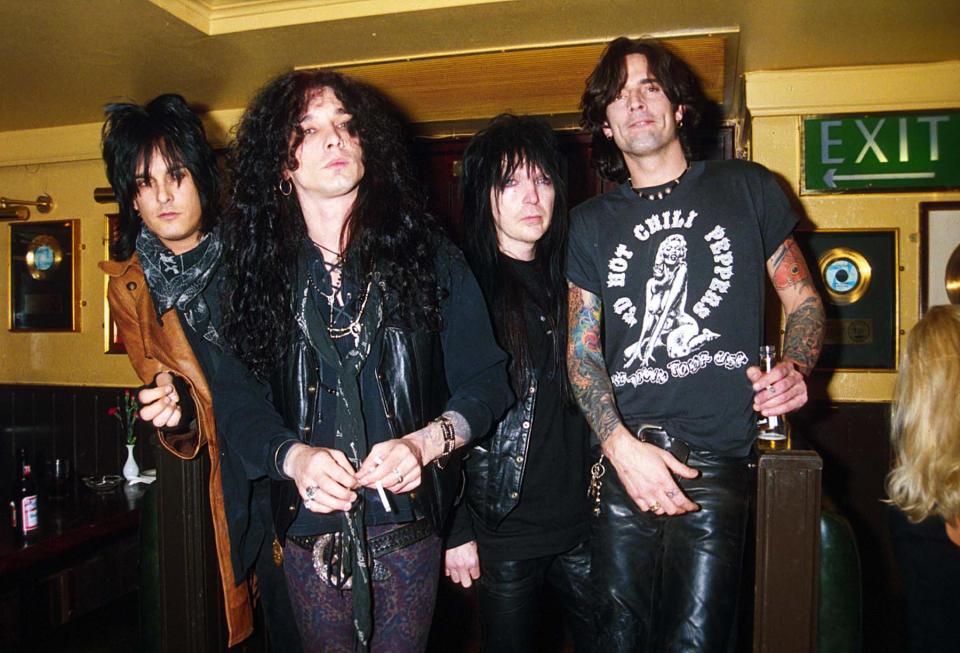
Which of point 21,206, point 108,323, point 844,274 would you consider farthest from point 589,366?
point 21,206

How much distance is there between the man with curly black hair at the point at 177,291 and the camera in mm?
1745

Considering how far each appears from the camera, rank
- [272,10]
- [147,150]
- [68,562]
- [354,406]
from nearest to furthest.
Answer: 1. [354,406]
2. [147,150]
3. [272,10]
4. [68,562]

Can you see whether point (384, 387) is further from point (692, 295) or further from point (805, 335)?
point (805, 335)

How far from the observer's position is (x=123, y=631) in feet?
12.4

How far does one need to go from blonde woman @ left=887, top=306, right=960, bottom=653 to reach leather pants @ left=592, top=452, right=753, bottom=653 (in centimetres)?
47

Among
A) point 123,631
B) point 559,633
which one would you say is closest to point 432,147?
point 559,633

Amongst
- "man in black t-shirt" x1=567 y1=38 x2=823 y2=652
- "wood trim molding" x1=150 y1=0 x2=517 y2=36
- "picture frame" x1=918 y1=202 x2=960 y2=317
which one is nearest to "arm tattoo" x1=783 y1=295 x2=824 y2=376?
"man in black t-shirt" x1=567 y1=38 x2=823 y2=652

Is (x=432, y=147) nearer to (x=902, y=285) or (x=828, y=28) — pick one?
(x=828, y=28)

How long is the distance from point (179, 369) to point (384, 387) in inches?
29.4

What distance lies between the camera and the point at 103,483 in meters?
4.14

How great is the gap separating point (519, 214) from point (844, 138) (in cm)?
255

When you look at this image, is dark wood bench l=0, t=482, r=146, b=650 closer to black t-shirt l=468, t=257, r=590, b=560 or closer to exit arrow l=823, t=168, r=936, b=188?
black t-shirt l=468, t=257, r=590, b=560

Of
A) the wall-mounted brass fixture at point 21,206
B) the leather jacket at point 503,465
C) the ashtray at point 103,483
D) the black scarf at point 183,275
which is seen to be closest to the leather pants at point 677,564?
the leather jacket at point 503,465

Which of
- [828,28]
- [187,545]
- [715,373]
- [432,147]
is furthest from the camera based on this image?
[432,147]
